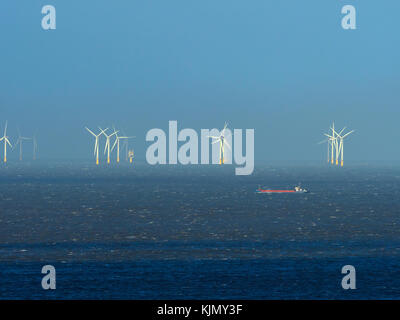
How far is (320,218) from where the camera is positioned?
5561 inches

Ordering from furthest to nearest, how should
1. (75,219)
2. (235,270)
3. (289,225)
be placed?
(75,219)
(289,225)
(235,270)

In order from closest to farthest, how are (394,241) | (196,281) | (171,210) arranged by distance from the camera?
(196,281), (394,241), (171,210)

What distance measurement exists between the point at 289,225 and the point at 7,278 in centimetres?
6558

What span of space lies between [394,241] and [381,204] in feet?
266
